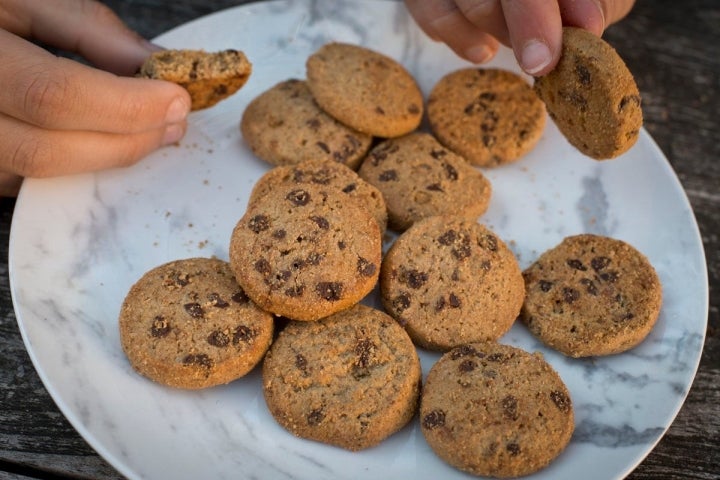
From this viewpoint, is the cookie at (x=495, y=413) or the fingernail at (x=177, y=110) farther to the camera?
the fingernail at (x=177, y=110)

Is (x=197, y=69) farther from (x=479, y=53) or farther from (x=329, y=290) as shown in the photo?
(x=479, y=53)

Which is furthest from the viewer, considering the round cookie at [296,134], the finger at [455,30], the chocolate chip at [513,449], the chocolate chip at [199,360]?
the finger at [455,30]

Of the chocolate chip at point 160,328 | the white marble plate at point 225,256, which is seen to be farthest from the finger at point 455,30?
the chocolate chip at point 160,328

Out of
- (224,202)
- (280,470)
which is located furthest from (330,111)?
(280,470)

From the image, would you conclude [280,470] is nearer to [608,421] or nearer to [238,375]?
[238,375]

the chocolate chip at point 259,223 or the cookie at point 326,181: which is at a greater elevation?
the chocolate chip at point 259,223

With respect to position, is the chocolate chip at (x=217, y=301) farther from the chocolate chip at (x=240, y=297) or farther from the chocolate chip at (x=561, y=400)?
Result: the chocolate chip at (x=561, y=400)

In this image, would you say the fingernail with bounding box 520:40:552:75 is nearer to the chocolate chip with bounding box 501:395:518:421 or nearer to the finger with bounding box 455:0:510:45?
the finger with bounding box 455:0:510:45
